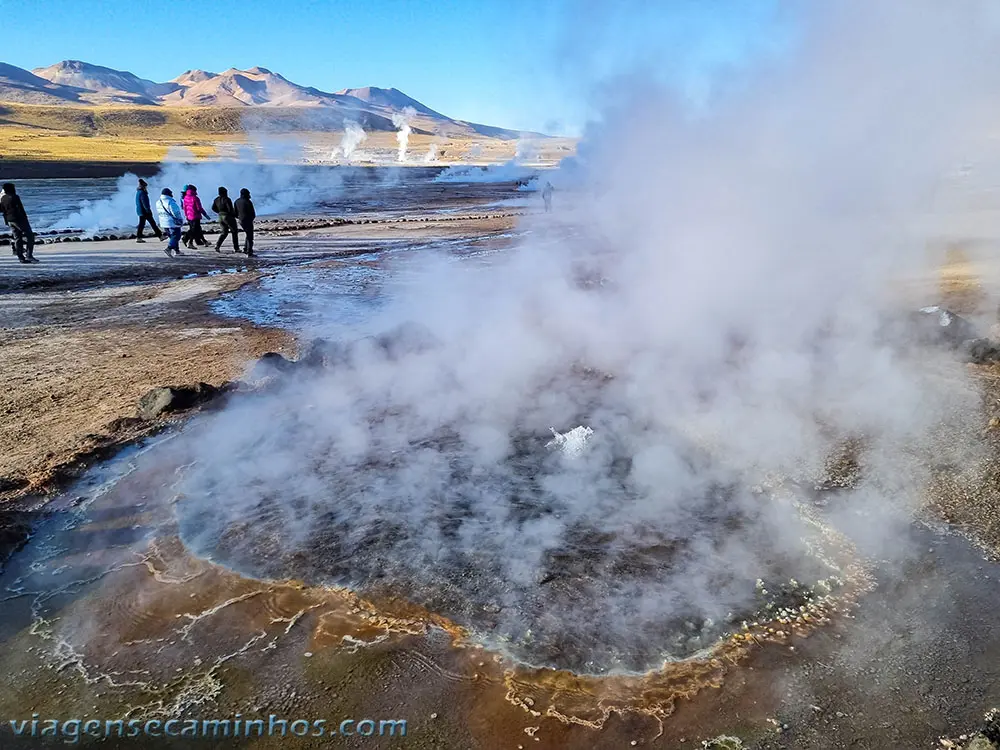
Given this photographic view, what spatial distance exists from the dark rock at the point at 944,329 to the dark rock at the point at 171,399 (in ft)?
20.8

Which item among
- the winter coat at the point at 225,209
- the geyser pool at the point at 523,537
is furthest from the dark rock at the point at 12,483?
the winter coat at the point at 225,209

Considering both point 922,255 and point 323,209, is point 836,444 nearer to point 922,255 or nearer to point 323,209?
point 922,255

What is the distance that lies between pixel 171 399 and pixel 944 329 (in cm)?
675

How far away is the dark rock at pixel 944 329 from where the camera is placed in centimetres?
610

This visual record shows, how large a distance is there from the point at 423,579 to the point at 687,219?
4.00 metres

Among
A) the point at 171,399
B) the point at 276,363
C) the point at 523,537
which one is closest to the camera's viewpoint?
the point at 523,537

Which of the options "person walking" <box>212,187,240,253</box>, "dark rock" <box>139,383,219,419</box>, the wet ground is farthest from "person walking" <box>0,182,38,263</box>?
the wet ground

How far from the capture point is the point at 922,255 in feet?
26.4

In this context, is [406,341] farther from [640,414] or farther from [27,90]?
[27,90]

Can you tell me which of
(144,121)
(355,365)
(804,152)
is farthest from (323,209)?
(144,121)

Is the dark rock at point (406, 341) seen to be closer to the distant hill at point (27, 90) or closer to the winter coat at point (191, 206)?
the winter coat at point (191, 206)

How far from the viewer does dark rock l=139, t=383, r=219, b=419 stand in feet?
15.8

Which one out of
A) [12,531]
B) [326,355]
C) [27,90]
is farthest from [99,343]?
[27,90]

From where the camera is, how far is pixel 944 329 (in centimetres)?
616
